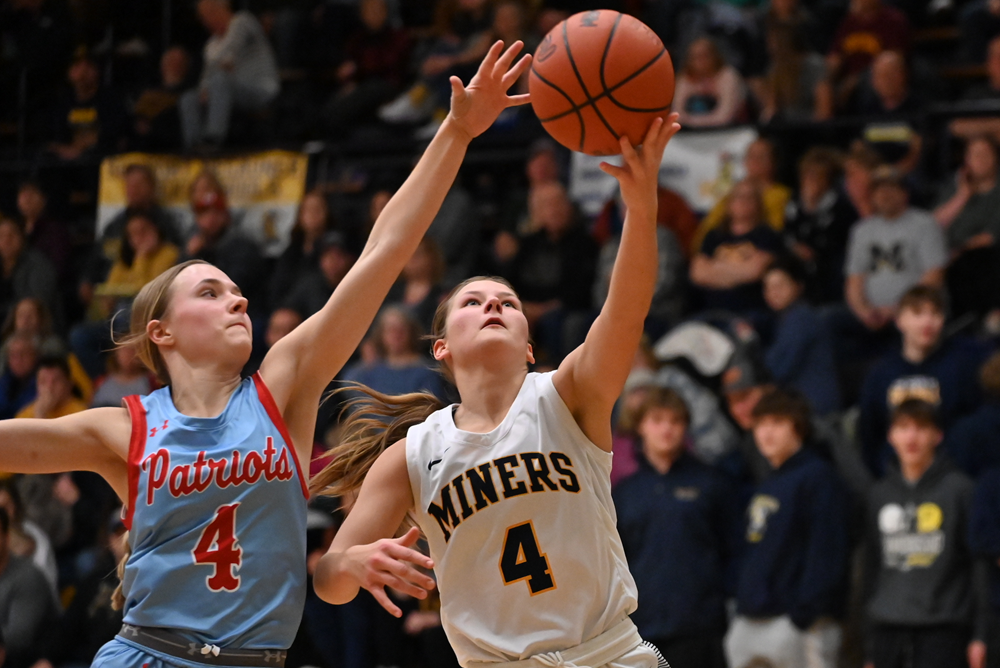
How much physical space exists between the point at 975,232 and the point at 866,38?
7.32ft

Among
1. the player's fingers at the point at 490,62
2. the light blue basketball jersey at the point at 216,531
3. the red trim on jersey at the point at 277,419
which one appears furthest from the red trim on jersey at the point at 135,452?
the player's fingers at the point at 490,62

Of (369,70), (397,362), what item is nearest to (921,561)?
(397,362)

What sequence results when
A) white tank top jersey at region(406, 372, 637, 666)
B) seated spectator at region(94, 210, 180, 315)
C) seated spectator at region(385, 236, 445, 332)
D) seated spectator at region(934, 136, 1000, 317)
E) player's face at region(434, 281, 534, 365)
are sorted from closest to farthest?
white tank top jersey at region(406, 372, 637, 666) → player's face at region(434, 281, 534, 365) → seated spectator at region(934, 136, 1000, 317) → seated spectator at region(385, 236, 445, 332) → seated spectator at region(94, 210, 180, 315)

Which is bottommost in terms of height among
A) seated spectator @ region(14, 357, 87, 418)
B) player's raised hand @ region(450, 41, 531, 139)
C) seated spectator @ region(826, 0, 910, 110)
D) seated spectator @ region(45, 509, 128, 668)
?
seated spectator @ region(45, 509, 128, 668)

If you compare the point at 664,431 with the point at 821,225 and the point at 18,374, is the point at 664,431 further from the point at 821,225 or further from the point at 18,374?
the point at 18,374

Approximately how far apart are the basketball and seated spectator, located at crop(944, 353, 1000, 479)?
3.89m

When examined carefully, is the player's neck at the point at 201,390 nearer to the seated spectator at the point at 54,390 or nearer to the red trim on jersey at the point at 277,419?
the red trim on jersey at the point at 277,419

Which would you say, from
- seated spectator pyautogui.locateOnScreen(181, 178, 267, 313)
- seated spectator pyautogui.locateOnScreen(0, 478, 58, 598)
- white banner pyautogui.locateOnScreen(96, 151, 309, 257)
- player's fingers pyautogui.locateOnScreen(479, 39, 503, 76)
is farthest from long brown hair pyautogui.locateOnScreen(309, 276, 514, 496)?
white banner pyautogui.locateOnScreen(96, 151, 309, 257)

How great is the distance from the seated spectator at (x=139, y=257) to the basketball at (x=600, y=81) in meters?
6.92

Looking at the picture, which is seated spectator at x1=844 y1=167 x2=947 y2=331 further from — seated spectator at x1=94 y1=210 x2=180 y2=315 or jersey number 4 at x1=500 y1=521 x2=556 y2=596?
seated spectator at x1=94 y1=210 x2=180 y2=315

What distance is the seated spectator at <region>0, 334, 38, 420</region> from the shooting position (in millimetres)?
9852

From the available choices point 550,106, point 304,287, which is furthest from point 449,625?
point 304,287

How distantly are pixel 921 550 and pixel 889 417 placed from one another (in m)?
1.02

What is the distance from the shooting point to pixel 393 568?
328cm
